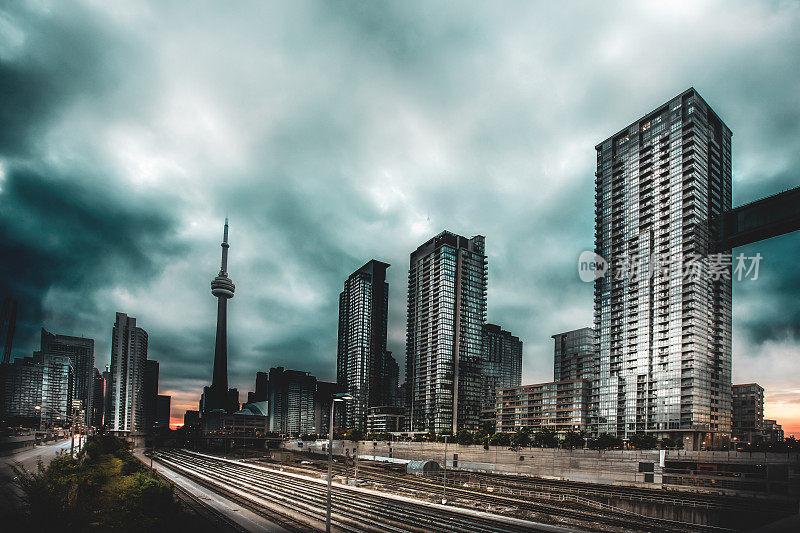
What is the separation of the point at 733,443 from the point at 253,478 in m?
122

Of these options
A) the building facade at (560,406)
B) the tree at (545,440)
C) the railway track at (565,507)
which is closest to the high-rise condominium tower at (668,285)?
the building facade at (560,406)

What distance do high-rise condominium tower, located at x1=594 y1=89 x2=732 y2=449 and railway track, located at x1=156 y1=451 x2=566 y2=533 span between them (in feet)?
322

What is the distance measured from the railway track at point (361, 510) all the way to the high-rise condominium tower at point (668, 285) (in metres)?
98.1

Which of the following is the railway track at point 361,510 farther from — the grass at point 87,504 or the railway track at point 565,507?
the grass at point 87,504

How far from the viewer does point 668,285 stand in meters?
141

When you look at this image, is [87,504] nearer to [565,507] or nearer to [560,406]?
[565,507]

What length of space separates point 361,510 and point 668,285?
392 feet

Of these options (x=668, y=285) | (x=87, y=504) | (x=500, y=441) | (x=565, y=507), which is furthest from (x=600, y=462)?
(x=87, y=504)

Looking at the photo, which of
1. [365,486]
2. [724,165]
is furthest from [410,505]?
[724,165]

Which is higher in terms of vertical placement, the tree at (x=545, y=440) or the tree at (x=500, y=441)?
the tree at (x=545, y=440)

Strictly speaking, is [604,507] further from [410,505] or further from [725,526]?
[410,505]

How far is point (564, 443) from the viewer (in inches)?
4161

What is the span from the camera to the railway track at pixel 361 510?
49.1m

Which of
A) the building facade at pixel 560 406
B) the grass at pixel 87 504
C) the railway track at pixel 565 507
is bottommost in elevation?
the building facade at pixel 560 406
